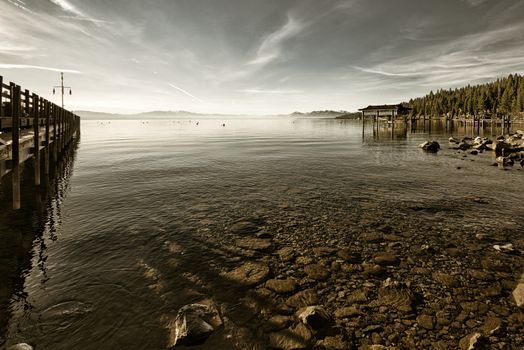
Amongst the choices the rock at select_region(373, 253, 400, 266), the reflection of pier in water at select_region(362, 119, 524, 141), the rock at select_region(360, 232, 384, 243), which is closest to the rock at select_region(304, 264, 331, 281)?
the rock at select_region(373, 253, 400, 266)

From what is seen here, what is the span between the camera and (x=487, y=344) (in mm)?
4086

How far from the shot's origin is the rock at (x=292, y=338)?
425 cm

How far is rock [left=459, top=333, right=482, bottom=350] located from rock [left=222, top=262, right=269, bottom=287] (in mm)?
3748

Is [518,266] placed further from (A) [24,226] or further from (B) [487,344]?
(A) [24,226]

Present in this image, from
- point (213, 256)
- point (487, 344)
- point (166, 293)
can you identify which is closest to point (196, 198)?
point (213, 256)

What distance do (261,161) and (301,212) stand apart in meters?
13.8

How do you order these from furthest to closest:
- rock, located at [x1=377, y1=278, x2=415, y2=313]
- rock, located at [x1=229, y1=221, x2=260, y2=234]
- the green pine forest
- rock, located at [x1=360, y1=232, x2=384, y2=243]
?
the green pine forest < rock, located at [x1=229, y1=221, x2=260, y2=234] < rock, located at [x1=360, y1=232, x2=384, y2=243] < rock, located at [x1=377, y1=278, x2=415, y2=313]

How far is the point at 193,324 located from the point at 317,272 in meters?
3.19

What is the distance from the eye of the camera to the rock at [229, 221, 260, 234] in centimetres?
883

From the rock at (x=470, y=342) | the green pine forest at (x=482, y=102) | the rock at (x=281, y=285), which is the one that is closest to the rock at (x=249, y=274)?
the rock at (x=281, y=285)

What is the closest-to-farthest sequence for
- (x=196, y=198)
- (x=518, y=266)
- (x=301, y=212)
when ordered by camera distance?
1. (x=518, y=266)
2. (x=301, y=212)
3. (x=196, y=198)

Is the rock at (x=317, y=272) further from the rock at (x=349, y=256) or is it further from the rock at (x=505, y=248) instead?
the rock at (x=505, y=248)

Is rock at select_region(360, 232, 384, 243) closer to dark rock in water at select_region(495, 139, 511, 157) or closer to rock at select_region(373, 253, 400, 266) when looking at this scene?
rock at select_region(373, 253, 400, 266)

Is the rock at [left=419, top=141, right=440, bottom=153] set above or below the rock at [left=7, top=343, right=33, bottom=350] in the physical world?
above
